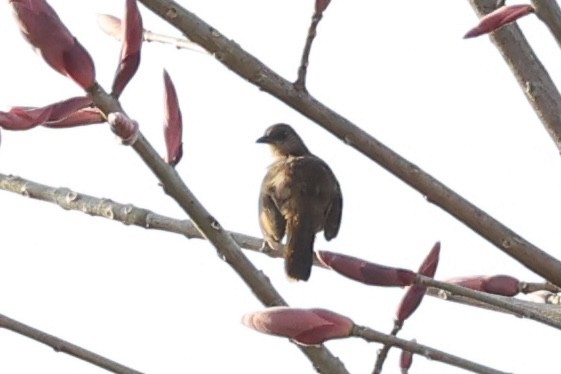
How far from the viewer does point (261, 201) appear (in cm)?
646

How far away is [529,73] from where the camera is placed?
2926mm

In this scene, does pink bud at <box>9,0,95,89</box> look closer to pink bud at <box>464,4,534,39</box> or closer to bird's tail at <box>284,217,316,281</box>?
pink bud at <box>464,4,534,39</box>

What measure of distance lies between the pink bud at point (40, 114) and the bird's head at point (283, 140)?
235 inches

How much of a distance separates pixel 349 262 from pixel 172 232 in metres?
0.70

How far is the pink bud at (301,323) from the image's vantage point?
2.13 meters

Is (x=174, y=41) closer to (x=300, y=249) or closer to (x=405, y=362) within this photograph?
(x=405, y=362)

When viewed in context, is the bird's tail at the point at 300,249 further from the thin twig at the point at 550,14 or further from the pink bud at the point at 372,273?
the thin twig at the point at 550,14

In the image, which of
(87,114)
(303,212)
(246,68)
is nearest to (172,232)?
(246,68)

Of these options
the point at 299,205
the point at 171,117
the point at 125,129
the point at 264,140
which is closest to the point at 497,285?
the point at 171,117

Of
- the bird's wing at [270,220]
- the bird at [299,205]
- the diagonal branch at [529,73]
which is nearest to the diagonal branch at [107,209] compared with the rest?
the diagonal branch at [529,73]

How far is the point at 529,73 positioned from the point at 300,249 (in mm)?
2910

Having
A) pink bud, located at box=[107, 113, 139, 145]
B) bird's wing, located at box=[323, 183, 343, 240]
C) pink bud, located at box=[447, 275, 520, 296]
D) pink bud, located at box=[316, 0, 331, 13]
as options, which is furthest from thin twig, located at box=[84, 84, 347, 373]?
bird's wing, located at box=[323, 183, 343, 240]

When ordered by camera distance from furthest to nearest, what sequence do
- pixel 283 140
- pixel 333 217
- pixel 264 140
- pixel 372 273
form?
pixel 264 140, pixel 283 140, pixel 333 217, pixel 372 273

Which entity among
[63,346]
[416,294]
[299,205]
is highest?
[299,205]
